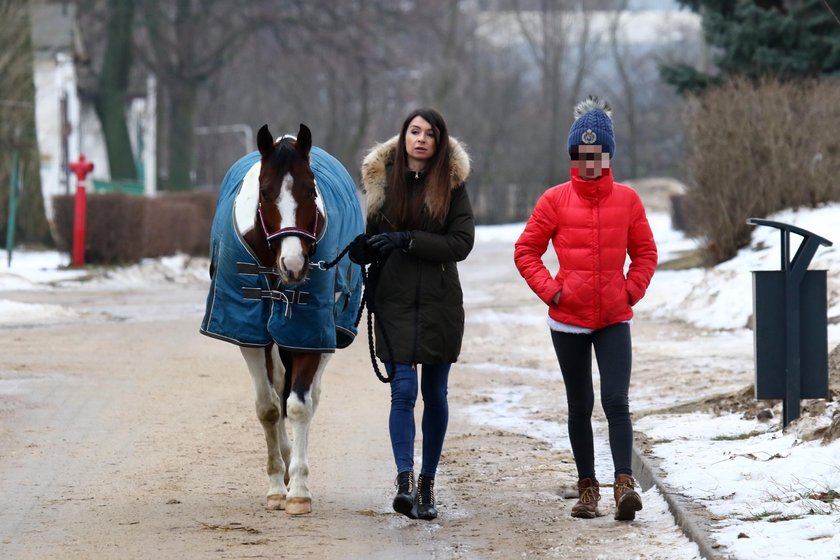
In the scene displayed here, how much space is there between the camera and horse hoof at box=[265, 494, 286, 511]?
7.66 meters

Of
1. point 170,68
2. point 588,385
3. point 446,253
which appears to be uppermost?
point 170,68

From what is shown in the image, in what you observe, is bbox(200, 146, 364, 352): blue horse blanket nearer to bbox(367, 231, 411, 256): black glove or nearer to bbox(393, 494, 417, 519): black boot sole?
bbox(367, 231, 411, 256): black glove

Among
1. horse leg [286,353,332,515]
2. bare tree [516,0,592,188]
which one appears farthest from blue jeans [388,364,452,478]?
bare tree [516,0,592,188]

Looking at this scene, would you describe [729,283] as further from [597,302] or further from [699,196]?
[597,302]

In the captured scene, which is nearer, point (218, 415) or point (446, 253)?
point (446, 253)

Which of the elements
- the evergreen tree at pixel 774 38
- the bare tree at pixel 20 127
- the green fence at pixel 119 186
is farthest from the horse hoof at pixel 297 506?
the green fence at pixel 119 186

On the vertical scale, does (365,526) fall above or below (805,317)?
below

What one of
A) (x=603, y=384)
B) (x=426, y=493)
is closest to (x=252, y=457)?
(x=426, y=493)

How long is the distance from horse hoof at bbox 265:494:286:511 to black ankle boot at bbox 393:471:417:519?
24.8 inches

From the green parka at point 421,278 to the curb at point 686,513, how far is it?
1.22 meters

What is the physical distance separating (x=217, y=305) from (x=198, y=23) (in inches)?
1523

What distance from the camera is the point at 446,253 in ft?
24.2

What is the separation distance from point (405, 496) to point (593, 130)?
6.25 feet

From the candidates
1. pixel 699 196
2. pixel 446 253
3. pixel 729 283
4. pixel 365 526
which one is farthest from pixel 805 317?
pixel 699 196
